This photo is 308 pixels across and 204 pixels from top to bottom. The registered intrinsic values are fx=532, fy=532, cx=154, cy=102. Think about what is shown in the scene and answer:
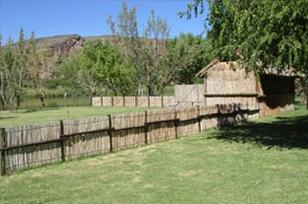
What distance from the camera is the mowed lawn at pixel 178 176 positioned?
38.6 ft

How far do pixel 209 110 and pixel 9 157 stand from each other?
43.7 ft

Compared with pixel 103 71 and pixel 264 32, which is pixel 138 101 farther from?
pixel 264 32

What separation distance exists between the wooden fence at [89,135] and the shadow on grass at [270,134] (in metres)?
1.87

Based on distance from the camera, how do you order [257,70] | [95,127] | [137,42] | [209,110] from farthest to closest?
[137,42]
[209,110]
[257,70]
[95,127]

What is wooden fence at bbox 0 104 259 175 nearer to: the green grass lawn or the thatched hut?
the thatched hut

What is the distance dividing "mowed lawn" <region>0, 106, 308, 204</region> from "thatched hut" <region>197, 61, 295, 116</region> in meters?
14.3

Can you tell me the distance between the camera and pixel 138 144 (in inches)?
823

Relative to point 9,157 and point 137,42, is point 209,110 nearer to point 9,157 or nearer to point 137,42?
point 9,157

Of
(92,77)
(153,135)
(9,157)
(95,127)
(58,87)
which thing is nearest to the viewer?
(9,157)

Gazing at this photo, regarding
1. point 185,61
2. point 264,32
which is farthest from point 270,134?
point 185,61

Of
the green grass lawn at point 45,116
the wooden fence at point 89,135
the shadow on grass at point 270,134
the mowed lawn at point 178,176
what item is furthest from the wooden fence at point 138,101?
the mowed lawn at point 178,176

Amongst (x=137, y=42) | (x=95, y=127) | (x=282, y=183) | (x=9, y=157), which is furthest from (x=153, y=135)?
(x=137, y=42)

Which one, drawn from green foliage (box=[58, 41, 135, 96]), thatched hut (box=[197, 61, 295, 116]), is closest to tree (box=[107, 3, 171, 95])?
green foliage (box=[58, 41, 135, 96])

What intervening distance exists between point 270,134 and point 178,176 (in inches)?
447
